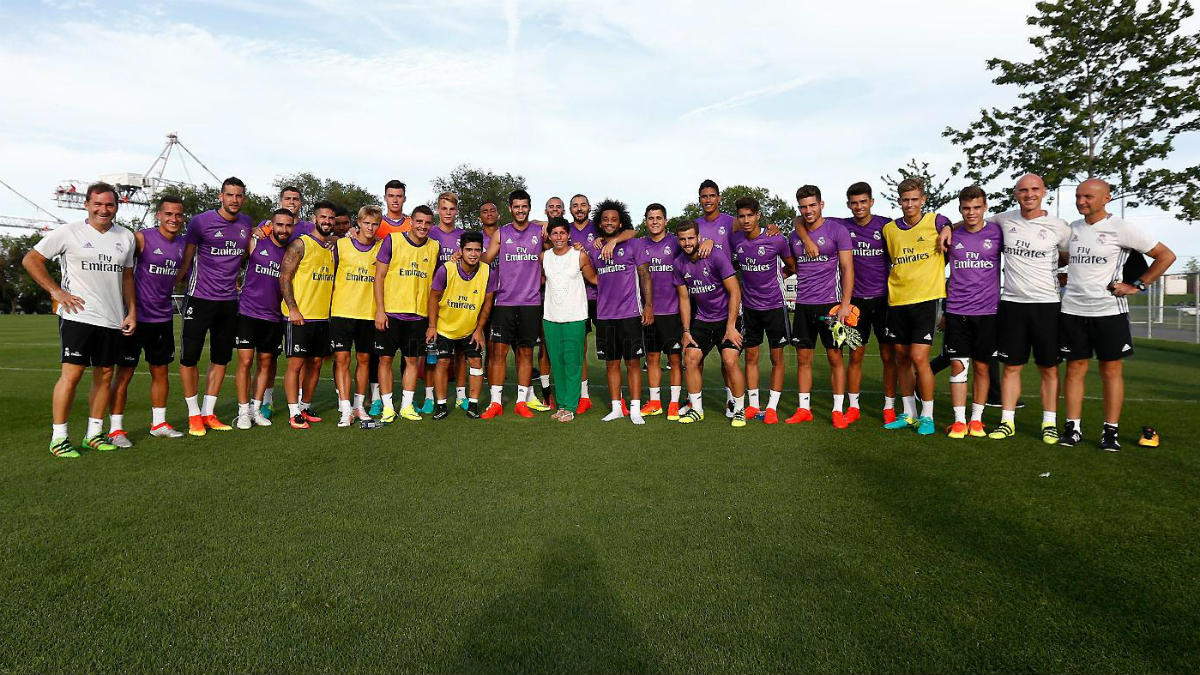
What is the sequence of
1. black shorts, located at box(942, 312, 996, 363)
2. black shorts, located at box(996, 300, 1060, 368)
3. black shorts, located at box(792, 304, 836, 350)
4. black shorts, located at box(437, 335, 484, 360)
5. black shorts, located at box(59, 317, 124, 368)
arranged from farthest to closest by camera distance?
1. black shorts, located at box(437, 335, 484, 360)
2. black shorts, located at box(792, 304, 836, 350)
3. black shorts, located at box(942, 312, 996, 363)
4. black shorts, located at box(996, 300, 1060, 368)
5. black shorts, located at box(59, 317, 124, 368)

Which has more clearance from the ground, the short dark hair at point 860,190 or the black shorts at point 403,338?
the short dark hair at point 860,190

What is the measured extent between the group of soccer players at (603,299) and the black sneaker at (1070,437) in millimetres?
17

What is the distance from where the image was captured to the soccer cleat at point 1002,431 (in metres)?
5.80

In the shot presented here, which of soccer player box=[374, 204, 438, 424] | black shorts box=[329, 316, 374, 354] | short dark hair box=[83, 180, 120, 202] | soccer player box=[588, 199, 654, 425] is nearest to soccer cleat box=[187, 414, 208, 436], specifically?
black shorts box=[329, 316, 374, 354]

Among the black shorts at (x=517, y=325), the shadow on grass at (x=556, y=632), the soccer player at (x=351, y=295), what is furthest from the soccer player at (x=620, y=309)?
the shadow on grass at (x=556, y=632)

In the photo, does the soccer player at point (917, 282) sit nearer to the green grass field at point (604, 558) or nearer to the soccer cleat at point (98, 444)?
the green grass field at point (604, 558)

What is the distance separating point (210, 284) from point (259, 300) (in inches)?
17.7

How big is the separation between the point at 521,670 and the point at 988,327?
553cm

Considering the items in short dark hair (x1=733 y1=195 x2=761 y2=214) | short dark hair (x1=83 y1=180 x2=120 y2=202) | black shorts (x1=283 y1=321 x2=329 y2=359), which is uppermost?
short dark hair (x1=83 y1=180 x2=120 y2=202)

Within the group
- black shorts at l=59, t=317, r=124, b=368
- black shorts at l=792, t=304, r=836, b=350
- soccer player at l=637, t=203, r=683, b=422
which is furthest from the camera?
soccer player at l=637, t=203, r=683, b=422

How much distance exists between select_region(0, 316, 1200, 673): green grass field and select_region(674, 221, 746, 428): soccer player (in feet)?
4.52

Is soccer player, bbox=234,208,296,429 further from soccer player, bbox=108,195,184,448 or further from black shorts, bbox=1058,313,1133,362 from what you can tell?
black shorts, bbox=1058,313,1133,362

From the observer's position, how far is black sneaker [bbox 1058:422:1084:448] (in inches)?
217

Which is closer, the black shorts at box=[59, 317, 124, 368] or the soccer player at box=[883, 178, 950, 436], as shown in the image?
the black shorts at box=[59, 317, 124, 368]
